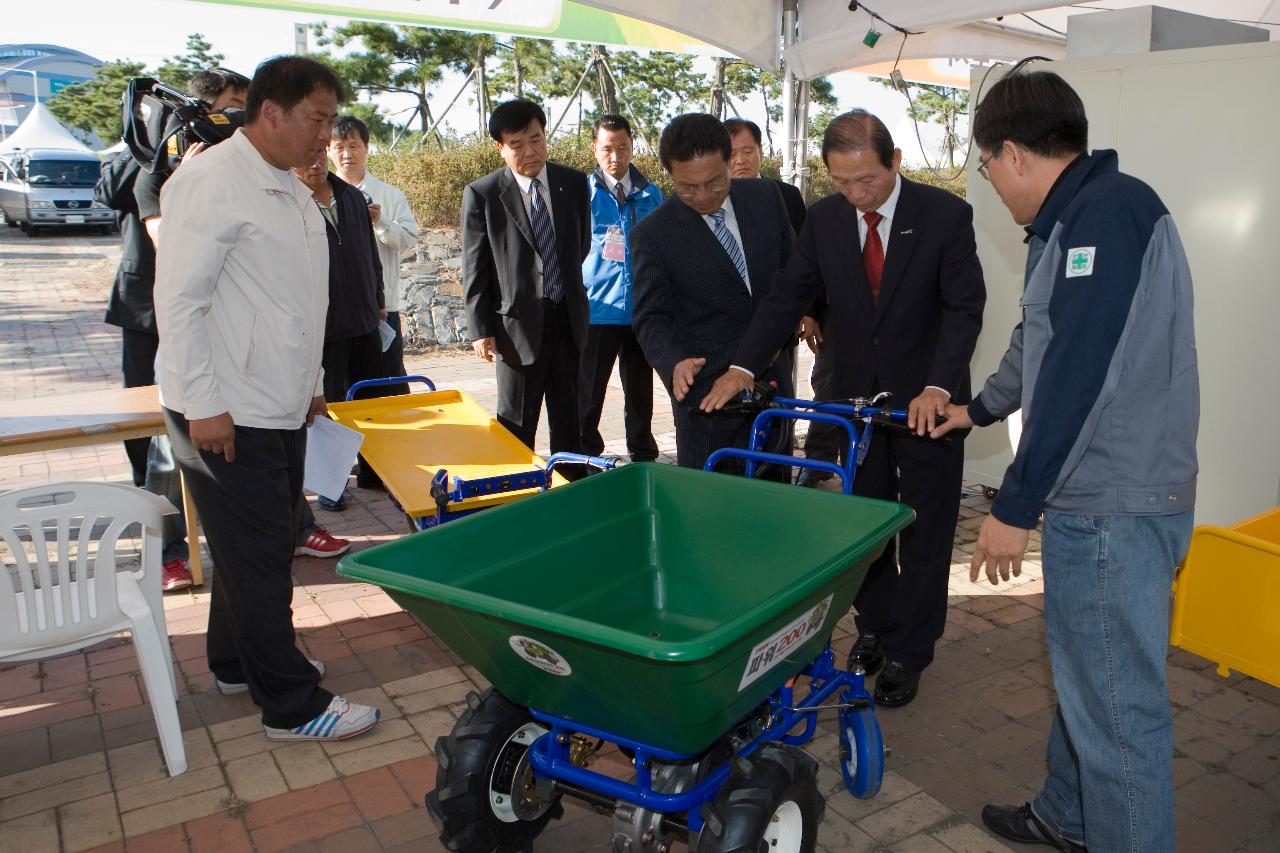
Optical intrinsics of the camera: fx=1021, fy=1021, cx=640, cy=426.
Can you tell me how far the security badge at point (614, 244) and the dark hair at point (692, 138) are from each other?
2.41 metres

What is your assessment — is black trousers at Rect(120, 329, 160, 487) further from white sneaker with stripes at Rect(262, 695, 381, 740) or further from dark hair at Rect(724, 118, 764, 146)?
dark hair at Rect(724, 118, 764, 146)

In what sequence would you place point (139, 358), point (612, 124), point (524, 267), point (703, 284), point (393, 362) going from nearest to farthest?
1. point (703, 284)
2. point (139, 358)
3. point (524, 267)
4. point (612, 124)
5. point (393, 362)

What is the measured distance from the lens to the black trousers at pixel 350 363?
5293mm

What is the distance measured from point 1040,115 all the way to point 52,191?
27.3m

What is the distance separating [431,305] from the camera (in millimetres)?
12039

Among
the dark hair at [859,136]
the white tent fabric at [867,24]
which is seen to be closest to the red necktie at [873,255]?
the dark hair at [859,136]

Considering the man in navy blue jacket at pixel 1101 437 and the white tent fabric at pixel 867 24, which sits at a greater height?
the white tent fabric at pixel 867 24

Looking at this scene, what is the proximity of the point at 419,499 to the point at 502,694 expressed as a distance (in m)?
1.14

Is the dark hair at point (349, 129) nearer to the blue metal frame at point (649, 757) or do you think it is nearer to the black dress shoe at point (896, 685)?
the black dress shoe at point (896, 685)

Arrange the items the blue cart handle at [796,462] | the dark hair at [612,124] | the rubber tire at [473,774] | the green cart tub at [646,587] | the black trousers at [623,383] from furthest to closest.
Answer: the black trousers at [623,383] → the dark hair at [612,124] → the blue cart handle at [796,462] → the rubber tire at [473,774] → the green cart tub at [646,587]

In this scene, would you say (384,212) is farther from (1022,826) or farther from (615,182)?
(1022,826)

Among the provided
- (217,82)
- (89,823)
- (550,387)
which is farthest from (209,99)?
(89,823)

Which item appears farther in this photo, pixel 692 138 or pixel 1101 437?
pixel 692 138

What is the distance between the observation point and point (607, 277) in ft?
19.2
